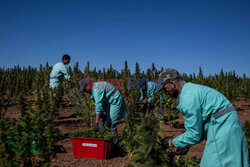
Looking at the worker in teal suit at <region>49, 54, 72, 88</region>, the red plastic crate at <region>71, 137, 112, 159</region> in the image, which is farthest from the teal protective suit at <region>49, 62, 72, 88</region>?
the red plastic crate at <region>71, 137, 112, 159</region>

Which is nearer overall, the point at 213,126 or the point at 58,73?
the point at 213,126

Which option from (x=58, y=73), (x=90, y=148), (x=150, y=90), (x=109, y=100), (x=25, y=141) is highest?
(x=58, y=73)

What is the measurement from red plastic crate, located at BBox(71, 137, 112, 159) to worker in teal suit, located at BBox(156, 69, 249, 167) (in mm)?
1979

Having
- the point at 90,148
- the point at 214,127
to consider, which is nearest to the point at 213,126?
the point at 214,127

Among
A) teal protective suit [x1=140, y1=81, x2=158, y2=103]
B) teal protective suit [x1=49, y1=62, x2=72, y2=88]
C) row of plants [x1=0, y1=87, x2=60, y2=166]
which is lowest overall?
row of plants [x1=0, y1=87, x2=60, y2=166]

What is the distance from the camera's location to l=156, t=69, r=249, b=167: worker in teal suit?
1.87 metres

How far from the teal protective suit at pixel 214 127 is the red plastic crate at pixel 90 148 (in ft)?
6.58

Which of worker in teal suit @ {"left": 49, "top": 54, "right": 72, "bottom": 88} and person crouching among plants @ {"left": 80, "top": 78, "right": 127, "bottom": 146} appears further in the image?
worker in teal suit @ {"left": 49, "top": 54, "right": 72, "bottom": 88}

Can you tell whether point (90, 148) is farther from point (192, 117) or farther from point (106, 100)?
point (192, 117)

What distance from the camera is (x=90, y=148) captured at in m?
3.65

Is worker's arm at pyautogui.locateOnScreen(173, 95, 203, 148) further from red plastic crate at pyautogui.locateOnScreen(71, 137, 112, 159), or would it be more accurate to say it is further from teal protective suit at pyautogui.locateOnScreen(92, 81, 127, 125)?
teal protective suit at pyautogui.locateOnScreen(92, 81, 127, 125)

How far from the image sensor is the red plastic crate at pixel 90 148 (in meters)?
3.59

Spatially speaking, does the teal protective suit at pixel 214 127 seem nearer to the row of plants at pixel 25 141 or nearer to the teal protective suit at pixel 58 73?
the row of plants at pixel 25 141

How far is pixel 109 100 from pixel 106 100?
7 centimetres
